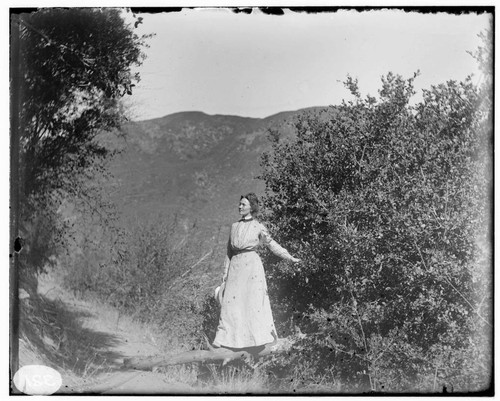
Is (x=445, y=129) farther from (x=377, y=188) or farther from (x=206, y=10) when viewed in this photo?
(x=206, y=10)

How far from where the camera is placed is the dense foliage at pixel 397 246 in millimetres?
7633

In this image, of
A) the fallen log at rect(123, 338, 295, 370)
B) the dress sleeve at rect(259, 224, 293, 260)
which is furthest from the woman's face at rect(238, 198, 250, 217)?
the fallen log at rect(123, 338, 295, 370)

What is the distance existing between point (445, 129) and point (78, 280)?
5.85 meters

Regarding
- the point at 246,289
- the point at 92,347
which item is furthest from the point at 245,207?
the point at 92,347

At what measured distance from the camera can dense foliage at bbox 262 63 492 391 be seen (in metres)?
7.63

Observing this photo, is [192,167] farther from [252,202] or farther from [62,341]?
[62,341]

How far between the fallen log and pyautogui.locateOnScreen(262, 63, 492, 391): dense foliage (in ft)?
0.92

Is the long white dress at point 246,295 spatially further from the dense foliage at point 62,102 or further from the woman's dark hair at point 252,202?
the dense foliage at point 62,102

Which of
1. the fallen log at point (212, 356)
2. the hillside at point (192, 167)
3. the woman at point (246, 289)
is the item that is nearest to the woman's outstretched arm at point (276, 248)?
the woman at point (246, 289)

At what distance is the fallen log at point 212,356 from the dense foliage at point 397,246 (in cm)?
28

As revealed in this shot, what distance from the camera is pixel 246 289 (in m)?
7.64

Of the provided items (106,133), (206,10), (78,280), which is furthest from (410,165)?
(78,280)

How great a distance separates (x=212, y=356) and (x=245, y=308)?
24.6 inches

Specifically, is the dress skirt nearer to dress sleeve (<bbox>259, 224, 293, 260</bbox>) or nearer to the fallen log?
the fallen log
